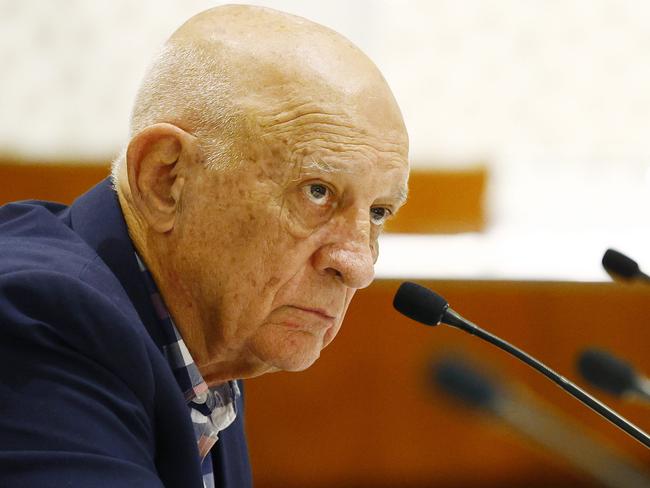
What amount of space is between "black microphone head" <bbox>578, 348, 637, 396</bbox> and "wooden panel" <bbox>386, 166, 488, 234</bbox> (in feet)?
6.88

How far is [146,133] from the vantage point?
129 cm

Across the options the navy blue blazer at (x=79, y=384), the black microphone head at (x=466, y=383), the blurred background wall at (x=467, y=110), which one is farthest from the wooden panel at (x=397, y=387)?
the black microphone head at (x=466, y=383)

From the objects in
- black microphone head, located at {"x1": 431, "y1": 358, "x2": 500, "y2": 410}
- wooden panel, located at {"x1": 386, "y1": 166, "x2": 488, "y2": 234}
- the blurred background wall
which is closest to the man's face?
black microphone head, located at {"x1": 431, "y1": 358, "x2": 500, "y2": 410}

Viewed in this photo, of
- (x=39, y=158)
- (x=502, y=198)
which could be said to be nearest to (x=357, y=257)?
(x=39, y=158)

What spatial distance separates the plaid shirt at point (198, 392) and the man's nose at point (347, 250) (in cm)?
23

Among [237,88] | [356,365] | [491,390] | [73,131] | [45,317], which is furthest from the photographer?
[73,131]

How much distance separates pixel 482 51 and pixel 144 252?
2.74 meters

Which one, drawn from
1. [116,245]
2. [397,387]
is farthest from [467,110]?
[116,245]

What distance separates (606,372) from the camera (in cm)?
106

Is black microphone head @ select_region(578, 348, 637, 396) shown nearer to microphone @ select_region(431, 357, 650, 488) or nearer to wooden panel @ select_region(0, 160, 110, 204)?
microphone @ select_region(431, 357, 650, 488)

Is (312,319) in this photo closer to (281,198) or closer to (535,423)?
(281,198)

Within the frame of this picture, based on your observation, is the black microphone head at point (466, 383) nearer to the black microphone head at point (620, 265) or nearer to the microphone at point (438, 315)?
the microphone at point (438, 315)

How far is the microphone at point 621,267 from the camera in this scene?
1.41 meters

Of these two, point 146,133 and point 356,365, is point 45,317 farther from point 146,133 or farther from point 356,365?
point 356,365
